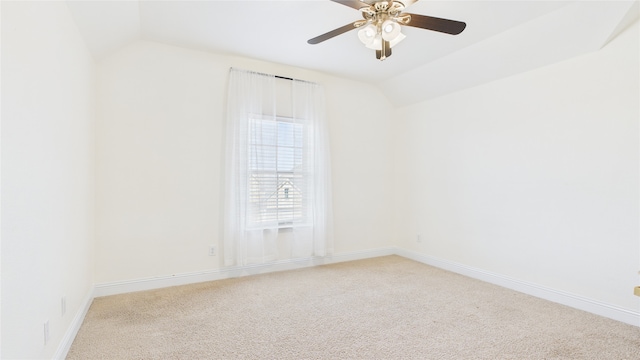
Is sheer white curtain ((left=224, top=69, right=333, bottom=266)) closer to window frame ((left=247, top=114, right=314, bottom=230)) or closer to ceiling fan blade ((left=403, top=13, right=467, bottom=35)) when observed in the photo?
window frame ((left=247, top=114, right=314, bottom=230))

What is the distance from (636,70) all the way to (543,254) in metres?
1.78

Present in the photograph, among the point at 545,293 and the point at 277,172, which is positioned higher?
the point at 277,172

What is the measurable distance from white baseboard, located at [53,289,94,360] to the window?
1672 millimetres

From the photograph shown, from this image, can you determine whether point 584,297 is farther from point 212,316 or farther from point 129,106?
point 129,106

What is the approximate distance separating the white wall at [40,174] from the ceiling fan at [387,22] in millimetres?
1720

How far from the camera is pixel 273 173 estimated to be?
383 cm

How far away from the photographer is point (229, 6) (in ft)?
8.55

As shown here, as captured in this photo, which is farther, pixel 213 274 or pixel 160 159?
pixel 213 274

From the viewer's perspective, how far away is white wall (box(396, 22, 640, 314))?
2553mm

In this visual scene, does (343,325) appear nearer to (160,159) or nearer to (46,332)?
(46,332)

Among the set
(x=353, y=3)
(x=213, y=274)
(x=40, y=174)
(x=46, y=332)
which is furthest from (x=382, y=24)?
(x=213, y=274)

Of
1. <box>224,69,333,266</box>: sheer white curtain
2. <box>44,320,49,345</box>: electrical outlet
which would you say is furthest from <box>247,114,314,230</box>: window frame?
<box>44,320,49,345</box>: electrical outlet

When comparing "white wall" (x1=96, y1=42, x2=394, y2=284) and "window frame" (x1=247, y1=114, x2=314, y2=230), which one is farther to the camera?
"window frame" (x1=247, y1=114, x2=314, y2=230)

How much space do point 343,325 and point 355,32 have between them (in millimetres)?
2734
